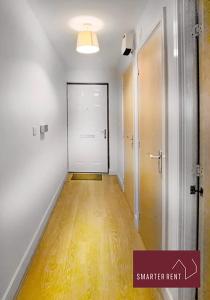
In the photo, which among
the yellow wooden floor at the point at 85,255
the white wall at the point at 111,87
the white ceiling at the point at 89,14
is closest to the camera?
the yellow wooden floor at the point at 85,255

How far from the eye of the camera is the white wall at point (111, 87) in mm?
5656

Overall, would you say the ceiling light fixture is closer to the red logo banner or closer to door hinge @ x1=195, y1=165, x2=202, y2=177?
door hinge @ x1=195, y1=165, x2=202, y2=177

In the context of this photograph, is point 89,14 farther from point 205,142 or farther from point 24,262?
point 24,262

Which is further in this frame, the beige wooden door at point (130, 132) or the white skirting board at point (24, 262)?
the beige wooden door at point (130, 132)

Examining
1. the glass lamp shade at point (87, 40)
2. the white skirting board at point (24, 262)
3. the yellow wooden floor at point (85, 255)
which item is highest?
the glass lamp shade at point (87, 40)

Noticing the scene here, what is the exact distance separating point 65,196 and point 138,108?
2.18 m

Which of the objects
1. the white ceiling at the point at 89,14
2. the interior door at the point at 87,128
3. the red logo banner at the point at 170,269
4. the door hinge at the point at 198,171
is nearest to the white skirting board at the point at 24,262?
the red logo banner at the point at 170,269

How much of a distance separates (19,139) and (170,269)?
4.79 ft

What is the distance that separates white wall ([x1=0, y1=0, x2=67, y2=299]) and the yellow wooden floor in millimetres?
169

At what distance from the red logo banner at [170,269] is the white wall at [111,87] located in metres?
3.88

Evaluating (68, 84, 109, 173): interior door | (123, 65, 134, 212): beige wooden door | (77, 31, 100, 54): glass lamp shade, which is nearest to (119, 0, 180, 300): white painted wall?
(77, 31, 100, 54): glass lamp shade

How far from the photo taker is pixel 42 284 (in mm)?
1998

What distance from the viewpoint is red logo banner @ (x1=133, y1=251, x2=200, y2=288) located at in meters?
1.50

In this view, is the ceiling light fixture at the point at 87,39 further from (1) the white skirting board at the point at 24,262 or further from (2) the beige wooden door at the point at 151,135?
(1) the white skirting board at the point at 24,262
